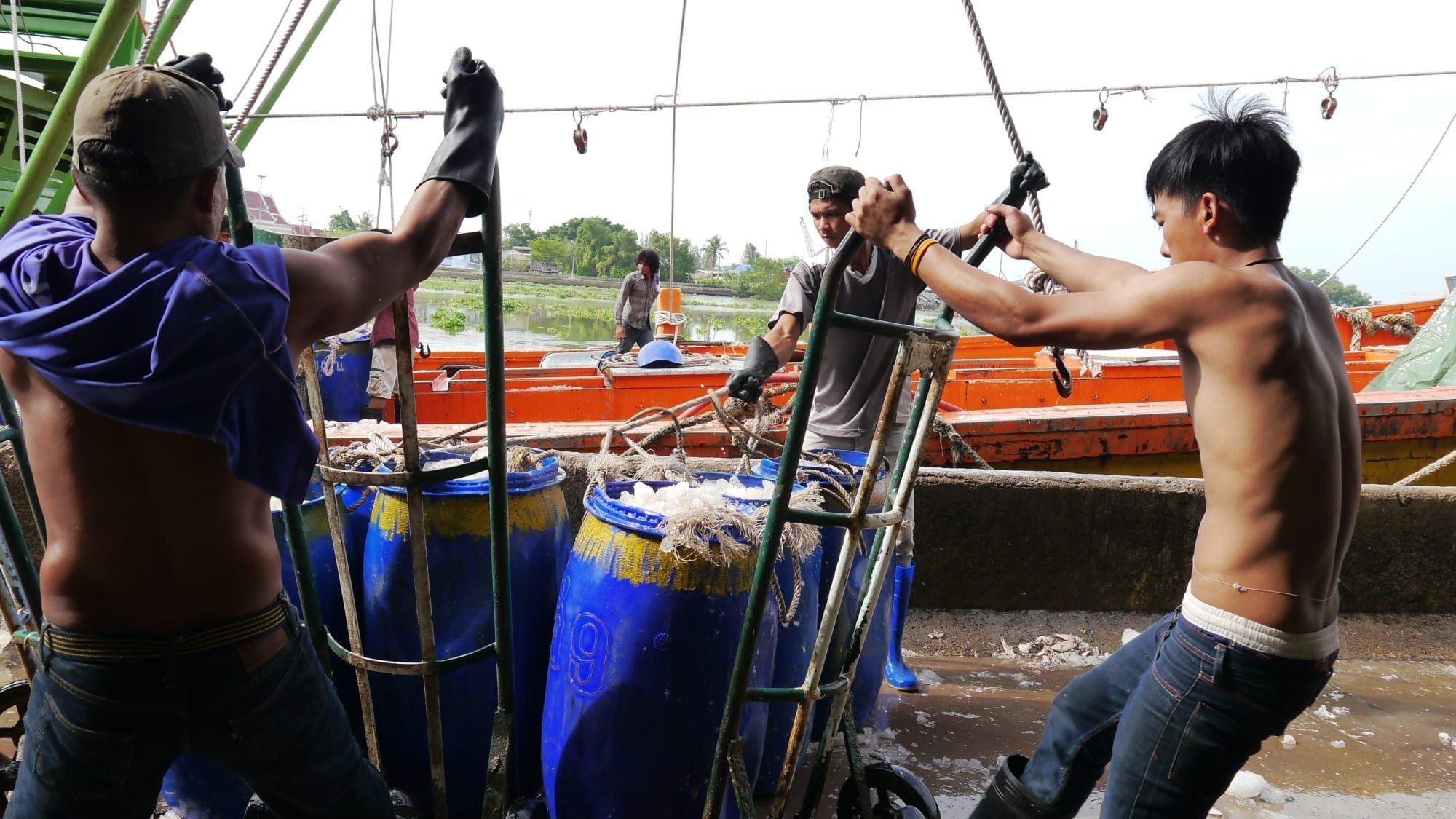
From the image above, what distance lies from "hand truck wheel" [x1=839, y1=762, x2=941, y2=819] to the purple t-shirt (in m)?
1.71

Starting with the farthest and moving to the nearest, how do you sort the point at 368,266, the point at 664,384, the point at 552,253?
the point at 552,253 < the point at 664,384 < the point at 368,266

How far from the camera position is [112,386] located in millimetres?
1256

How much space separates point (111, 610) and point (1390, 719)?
4.30m

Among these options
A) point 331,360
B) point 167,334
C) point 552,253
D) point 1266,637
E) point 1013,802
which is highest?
point 552,253

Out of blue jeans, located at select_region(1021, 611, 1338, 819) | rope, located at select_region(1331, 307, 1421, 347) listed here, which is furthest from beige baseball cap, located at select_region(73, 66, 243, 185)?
rope, located at select_region(1331, 307, 1421, 347)

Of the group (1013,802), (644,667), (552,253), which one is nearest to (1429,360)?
(1013,802)

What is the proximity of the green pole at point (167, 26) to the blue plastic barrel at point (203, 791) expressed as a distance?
1.93m

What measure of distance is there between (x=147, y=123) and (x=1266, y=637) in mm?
2071

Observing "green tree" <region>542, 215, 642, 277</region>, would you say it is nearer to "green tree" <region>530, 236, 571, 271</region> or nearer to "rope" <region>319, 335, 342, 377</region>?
"green tree" <region>530, 236, 571, 271</region>

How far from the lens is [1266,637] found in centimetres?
163

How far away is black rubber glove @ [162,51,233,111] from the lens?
70.1 inches

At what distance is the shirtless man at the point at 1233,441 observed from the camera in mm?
1612

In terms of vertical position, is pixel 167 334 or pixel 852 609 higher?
pixel 167 334

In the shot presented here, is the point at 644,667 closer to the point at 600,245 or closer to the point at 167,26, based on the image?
the point at 167,26
